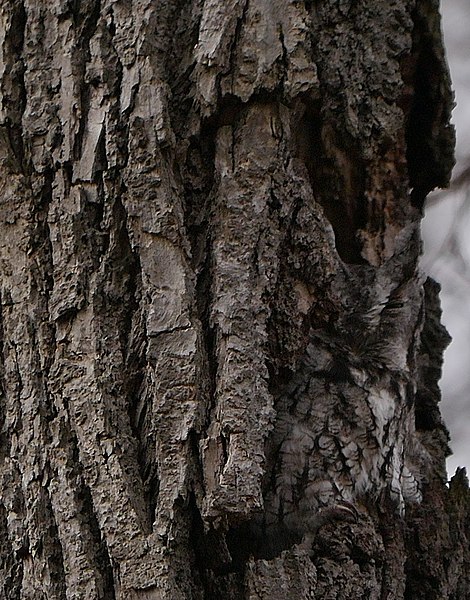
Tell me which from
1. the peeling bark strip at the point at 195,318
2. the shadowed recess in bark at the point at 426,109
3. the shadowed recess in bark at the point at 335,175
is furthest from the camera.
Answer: the shadowed recess in bark at the point at 426,109

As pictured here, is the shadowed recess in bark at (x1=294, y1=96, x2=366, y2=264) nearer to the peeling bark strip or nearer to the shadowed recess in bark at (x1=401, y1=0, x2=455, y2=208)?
the peeling bark strip

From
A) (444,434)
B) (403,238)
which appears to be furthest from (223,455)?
(444,434)

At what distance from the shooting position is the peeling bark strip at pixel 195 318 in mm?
1062

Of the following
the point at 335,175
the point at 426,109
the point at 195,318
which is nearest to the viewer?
the point at 195,318

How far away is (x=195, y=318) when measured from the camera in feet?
3.63

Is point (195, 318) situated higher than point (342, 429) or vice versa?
point (195, 318)

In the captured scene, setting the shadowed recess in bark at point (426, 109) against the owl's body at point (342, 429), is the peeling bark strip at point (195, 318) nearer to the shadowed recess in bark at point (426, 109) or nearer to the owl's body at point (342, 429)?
the owl's body at point (342, 429)

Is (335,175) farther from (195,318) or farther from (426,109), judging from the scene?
→ (195,318)

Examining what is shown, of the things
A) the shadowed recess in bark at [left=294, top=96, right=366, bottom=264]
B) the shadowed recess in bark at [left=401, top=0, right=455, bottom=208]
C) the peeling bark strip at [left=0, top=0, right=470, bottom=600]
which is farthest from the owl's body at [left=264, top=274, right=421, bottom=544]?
the shadowed recess in bark at [left=401, top=0, right=455, bottom=208]

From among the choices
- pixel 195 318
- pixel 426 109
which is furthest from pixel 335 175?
pixel 195 318

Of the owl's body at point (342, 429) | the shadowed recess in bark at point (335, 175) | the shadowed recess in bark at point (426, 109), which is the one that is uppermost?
the shadowed recess in bark at point (426, 109)

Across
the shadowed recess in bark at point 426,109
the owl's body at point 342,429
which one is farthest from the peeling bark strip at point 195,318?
the shadowed recess in bark at point 426,109

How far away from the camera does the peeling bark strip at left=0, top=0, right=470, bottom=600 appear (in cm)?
106

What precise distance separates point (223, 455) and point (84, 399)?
0.18 metres
